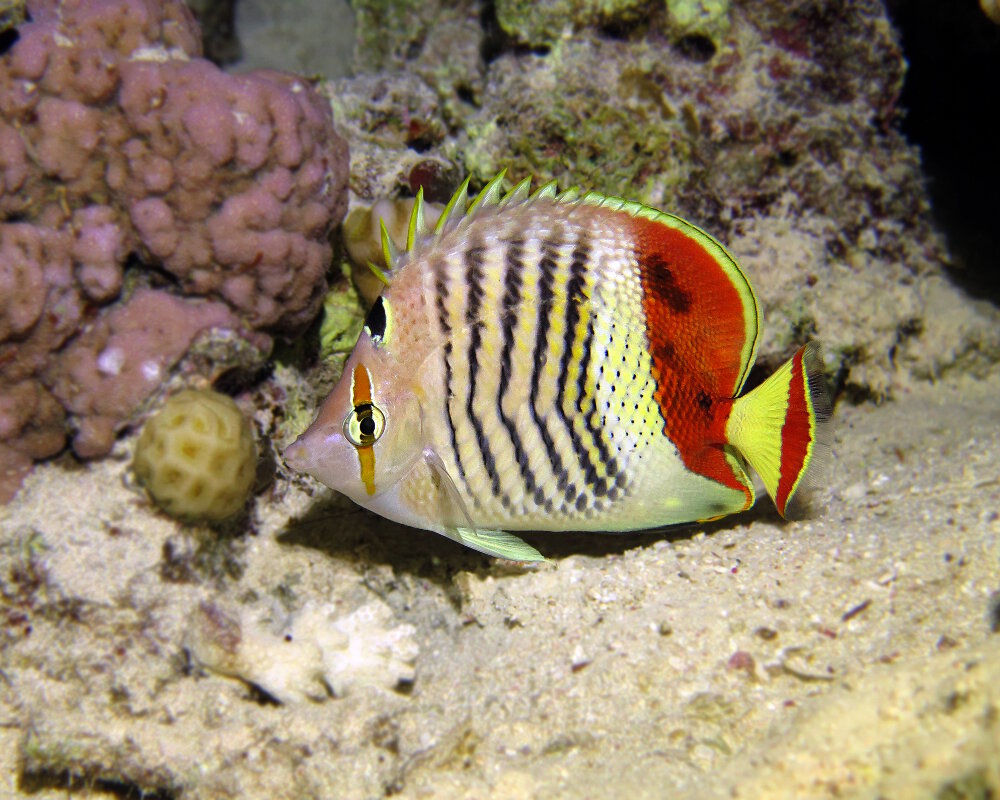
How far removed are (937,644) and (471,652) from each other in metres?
1.53

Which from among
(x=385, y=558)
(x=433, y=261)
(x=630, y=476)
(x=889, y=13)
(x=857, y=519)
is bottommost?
(x=385, y=558)

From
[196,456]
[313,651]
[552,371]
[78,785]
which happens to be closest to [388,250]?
[552,371]

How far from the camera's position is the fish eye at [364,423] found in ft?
6.76

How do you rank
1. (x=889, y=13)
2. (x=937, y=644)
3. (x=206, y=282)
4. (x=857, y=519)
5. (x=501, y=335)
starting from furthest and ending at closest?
(x=889, y=13) < (x=206, y=282) < (x=857, y=519) < (x=501, y=335) < (x=937, y=644)

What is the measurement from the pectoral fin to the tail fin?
0.78m

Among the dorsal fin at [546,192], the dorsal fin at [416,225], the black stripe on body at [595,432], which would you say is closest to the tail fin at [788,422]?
the black stripe on body at [595,432]

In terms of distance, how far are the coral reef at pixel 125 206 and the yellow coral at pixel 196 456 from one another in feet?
0.65

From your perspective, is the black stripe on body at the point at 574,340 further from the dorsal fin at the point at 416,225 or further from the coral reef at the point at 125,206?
the coral reef at the point at 125,206

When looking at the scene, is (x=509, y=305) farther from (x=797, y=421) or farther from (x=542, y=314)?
(x=797, y=421)

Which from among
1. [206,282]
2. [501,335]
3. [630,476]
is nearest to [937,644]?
[630,476]

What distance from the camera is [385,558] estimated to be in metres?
2.98

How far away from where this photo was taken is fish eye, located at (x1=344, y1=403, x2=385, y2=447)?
2.06 meters

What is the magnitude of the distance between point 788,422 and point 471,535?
1064 mm

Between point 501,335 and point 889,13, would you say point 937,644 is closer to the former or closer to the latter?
point 501,335
